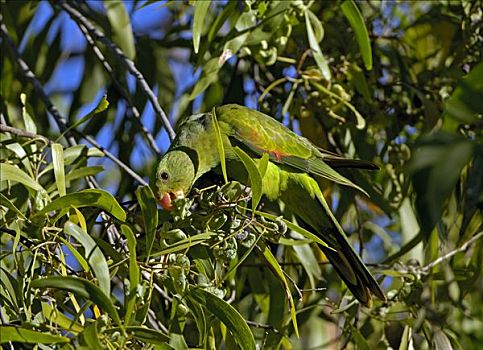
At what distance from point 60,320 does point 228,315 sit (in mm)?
278

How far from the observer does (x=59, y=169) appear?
161 cm

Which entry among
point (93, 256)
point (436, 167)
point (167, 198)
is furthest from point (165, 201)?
point (436, 167)

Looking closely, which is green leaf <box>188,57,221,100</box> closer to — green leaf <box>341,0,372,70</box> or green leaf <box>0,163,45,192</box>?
green leaf <box>341,0,372,70</box>

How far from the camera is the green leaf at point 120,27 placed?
2.58 metres

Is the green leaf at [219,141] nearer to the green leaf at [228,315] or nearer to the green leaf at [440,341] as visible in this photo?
the green leaf at [228,315]

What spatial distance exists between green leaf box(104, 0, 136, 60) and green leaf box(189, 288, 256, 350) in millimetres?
1291

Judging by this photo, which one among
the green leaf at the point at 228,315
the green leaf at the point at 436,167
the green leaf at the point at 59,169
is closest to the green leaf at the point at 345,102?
the green leaf at the point at 59,169

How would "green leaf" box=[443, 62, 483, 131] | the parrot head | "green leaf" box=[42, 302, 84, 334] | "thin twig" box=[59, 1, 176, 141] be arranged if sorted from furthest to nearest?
"thin twig" box=[59, 1, 176, 141] → the parrot head → "green leaf" box=[42, 302, 84, 334] → "green leaf" box=[443, 62, 483, 131]

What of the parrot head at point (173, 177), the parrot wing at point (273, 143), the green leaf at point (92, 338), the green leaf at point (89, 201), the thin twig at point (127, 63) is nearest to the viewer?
the green leaf at point (92, 338)

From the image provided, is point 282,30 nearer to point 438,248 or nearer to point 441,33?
point 438,248

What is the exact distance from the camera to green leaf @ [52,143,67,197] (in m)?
1.58

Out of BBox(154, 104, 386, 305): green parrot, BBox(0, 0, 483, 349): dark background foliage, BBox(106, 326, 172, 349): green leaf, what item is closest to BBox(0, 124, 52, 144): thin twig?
BBox(0, 0, 483, 349): dark background foliage

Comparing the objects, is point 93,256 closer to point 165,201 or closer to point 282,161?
point 165,201

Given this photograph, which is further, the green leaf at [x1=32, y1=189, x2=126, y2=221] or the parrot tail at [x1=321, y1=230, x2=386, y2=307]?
the parrot tail at [x1=321, y1=230, x2=386, y2=307]
